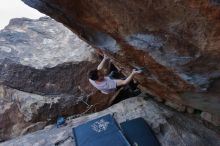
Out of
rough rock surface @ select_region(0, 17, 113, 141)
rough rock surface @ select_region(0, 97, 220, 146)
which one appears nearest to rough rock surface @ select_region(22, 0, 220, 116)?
rough rock surface @ select_region(0, 97, 220, 146)

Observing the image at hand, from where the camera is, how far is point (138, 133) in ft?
19.0

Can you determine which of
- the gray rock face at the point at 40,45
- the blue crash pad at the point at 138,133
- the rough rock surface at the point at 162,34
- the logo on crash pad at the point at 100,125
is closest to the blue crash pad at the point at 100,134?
the logo on crash pad at the point at 100,125

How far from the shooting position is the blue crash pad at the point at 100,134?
214 inches

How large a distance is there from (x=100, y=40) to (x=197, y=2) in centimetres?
195

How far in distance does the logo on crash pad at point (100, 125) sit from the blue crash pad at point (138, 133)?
12.8 inches

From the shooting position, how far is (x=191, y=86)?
4.59 m

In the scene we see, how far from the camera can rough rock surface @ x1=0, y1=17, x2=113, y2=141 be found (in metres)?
7.16

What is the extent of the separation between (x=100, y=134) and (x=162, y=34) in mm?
2458

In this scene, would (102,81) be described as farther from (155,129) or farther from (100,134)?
(155,129)

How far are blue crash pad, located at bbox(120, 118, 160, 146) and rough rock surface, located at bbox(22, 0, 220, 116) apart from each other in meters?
1.13

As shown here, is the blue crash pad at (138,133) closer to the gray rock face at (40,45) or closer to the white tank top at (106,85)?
the white tank top at (106,85)

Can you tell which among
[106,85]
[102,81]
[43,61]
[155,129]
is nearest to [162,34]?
[102,81]

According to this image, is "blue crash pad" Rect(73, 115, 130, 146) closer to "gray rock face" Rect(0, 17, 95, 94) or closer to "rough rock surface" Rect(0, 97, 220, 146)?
"rough rock surface" Rect(0, 97, 220, 146)

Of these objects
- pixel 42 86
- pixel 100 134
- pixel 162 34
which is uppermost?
pixel 162 34
